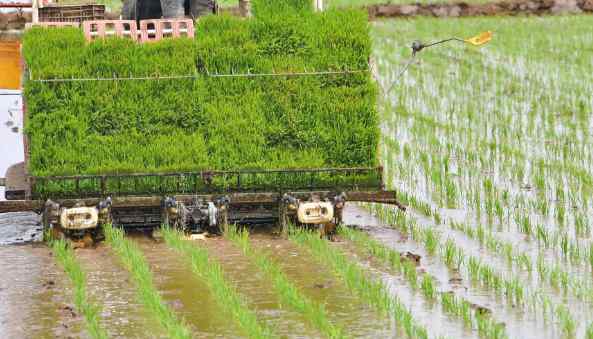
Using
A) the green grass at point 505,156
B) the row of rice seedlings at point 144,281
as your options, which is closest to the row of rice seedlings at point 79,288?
the row of rice seedlings at point 144,281

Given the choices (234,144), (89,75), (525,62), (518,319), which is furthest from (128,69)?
(525,62)

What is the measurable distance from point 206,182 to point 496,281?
2189mm

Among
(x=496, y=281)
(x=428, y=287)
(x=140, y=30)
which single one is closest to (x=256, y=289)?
(x=428, y=287)

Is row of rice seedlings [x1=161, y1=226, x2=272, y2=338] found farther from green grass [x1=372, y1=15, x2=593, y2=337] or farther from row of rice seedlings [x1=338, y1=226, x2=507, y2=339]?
green grass [x1=372, y1=15, x2=593, y2=337]

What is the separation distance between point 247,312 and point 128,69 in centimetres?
273

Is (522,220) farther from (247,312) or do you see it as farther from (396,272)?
(247,312)

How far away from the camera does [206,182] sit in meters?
7.98

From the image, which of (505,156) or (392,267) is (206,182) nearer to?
(392,267)

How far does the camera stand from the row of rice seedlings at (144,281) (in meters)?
5.56

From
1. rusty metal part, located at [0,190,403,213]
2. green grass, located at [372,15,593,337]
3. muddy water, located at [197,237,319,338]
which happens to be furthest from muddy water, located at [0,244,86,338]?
green grass, located at [372,15,593,337]

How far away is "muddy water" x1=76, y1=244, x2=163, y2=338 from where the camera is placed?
5.73 metres

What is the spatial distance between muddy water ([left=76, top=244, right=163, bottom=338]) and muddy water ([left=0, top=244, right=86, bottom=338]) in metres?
0.13

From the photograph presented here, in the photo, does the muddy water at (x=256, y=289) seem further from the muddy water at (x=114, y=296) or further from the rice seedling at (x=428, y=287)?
the rice seedling at (x=428, y=287)

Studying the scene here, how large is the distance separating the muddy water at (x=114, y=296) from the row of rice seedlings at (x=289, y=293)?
2.13 feet
